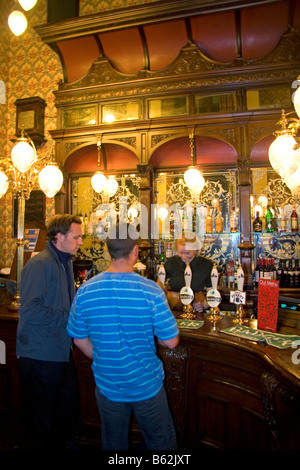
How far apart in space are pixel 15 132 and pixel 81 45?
2.01 meters

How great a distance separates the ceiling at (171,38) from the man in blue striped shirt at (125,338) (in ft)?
11.6

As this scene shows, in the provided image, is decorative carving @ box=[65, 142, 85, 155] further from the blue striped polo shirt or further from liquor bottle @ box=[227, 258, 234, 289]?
the blue striped polo shirt

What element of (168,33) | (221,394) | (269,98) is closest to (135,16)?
(168,33)

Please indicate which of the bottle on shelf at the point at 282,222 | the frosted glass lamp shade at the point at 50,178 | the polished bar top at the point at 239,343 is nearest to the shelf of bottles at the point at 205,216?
the bottle on shelf at the point at 282,222

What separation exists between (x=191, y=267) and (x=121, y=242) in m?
1.95

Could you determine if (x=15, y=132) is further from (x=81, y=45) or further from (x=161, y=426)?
(x=161, y=426)

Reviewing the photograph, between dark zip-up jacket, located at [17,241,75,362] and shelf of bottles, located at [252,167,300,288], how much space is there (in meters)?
3.33

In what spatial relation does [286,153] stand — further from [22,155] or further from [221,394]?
[22,155]

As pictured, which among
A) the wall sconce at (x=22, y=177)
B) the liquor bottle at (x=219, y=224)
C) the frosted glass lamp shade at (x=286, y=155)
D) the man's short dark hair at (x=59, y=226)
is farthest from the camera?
the liquor bottle at (x=219, y=224)

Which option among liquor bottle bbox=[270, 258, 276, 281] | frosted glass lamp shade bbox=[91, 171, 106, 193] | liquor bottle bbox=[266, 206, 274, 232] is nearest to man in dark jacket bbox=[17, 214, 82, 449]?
frosted glass lamp shade bbox=[91, 171, 106, 193]

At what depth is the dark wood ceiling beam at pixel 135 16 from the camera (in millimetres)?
4336

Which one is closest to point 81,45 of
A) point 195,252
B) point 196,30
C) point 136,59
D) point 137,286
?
point 136,59

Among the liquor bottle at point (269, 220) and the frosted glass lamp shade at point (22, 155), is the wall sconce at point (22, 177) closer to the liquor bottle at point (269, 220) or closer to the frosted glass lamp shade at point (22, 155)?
the frosted glass lamp shade at point (22, 155)

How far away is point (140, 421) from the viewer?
1.77 m
